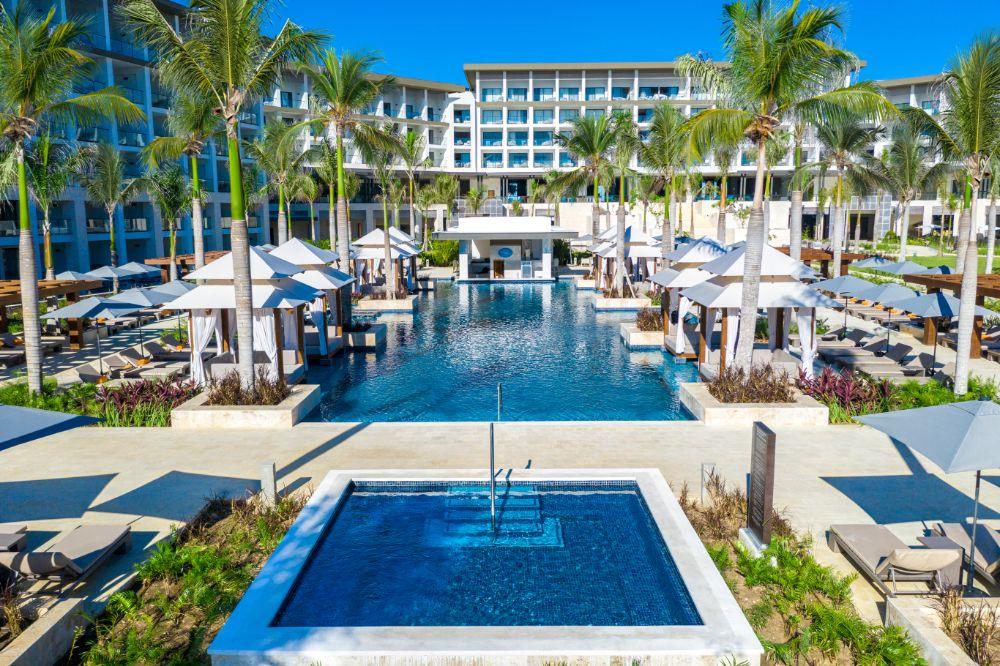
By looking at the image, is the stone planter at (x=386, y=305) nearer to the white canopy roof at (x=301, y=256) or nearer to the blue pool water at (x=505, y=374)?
the blue pool water at (x=505, y=374)

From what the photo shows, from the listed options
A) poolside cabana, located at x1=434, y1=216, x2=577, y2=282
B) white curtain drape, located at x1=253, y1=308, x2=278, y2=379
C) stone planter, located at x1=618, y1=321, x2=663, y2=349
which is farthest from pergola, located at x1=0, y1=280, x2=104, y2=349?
poolside cabana, located at x1=434, y1=216, x2=577, y2=282

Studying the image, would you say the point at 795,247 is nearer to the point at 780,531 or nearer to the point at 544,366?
the point at 544,366

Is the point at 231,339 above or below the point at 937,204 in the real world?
below

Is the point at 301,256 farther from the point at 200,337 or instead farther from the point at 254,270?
the point at 200,337

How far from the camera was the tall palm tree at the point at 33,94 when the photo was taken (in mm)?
14500

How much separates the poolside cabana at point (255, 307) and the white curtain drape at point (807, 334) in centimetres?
1163

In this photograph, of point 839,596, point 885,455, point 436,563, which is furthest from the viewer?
point 885,455

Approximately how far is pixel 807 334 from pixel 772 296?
1.18m

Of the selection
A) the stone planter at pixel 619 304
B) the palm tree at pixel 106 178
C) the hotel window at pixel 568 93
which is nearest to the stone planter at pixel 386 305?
the stone planter at pixel 619 304

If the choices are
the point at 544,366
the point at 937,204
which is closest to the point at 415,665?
the point at 544,366

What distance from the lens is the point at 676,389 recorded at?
17.7 m

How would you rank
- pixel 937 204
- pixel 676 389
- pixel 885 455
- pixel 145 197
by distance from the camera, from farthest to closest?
pixel 937 204, pixel 145 197, pixel 676 389, pixel 885 455

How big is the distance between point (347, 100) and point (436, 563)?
20673 millimetres

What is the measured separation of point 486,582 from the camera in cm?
805
